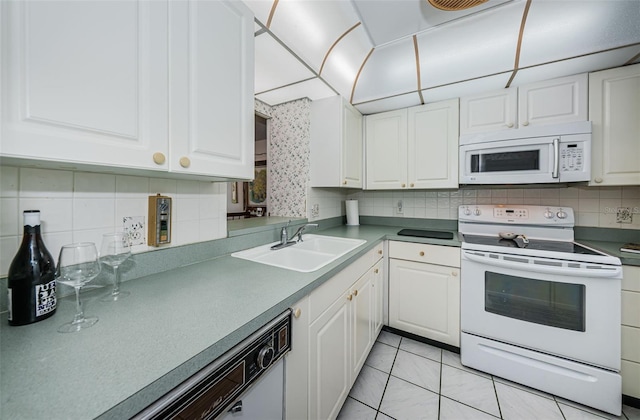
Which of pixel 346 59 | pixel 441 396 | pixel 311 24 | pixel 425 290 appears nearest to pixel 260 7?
pixel 311 24

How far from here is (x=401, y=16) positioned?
139 cm

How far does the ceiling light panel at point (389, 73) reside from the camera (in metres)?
1.64

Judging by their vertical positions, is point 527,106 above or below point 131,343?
above

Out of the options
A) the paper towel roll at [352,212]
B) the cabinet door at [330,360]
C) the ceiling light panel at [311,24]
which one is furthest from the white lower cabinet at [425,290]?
the ceiling light panel at [311,24]

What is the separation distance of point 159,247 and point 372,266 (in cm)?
134

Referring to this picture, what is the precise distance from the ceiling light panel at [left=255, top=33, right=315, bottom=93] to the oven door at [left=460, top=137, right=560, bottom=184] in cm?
143

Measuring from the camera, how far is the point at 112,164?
0.67 metres

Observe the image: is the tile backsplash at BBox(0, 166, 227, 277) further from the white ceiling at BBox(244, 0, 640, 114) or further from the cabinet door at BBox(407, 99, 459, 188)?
the cabinet door at BBox(407, 99, 459, 188)

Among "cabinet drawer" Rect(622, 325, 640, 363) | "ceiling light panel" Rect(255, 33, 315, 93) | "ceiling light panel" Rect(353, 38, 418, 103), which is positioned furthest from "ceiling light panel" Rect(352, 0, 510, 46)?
"cabinet drawer" Rect(622, 325, 640, 363)

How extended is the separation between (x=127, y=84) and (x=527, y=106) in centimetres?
239

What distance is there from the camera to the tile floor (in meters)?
1.33

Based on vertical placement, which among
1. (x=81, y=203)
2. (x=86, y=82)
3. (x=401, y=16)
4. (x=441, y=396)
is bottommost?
(x=441, y=396)

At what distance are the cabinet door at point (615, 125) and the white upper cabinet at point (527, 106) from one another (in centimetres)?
8

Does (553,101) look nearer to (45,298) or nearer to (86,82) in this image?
(86,82)
